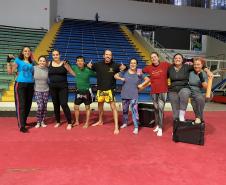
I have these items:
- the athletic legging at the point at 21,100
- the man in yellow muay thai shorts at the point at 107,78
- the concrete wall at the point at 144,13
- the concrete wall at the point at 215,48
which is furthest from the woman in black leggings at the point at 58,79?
the concrete wall at the point at 215,48

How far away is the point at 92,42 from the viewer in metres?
15.5

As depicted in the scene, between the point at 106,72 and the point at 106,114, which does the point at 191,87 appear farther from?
the point at 106,114

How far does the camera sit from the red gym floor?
134 inches

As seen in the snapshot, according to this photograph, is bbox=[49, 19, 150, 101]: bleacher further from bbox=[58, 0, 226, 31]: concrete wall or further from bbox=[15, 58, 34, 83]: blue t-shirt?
bbox=[15, 58, 34, 83]: blue t-shirt

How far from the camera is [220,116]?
320 inches

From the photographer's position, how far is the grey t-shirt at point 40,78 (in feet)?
19.2

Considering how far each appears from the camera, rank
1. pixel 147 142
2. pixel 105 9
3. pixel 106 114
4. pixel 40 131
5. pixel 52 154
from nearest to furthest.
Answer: pixel 52 154
pixel 147 142
pixel 40 131
pixel 106 114
pixel 105 9

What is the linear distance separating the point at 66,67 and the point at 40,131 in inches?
51.0

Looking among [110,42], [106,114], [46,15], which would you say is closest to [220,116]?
[106,114]

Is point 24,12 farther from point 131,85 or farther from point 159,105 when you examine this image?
point 159,105

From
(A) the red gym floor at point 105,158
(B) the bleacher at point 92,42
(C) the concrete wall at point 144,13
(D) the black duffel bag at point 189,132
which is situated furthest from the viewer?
(C) the concrete wall at point 144,13

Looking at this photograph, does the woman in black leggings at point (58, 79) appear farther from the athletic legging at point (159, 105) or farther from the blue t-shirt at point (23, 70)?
the athletic legging at point (159, 105)

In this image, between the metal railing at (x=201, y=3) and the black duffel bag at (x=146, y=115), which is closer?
the black duffel bag at (x=146, y=115)

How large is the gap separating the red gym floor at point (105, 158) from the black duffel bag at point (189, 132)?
0.14 meters
